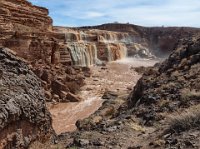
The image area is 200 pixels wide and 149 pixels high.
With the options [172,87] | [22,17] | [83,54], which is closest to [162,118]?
[172,87]

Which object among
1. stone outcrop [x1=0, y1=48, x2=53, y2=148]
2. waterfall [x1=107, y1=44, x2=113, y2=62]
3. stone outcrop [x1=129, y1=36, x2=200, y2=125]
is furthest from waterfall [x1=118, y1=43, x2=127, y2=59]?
stone outcrop [x1=0, y1=48, x2=53, y2=148]

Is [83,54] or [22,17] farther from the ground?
[22,17]

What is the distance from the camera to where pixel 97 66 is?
40688 millimetres

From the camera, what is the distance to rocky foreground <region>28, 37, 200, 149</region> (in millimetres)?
7078

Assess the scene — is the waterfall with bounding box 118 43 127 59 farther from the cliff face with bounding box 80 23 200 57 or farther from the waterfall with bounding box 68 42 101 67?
the cliff face with bounding box 80 23 200 57

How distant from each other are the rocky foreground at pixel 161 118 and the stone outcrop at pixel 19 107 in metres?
1.10

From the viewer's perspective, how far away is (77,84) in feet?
89.4

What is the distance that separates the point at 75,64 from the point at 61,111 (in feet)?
52.3

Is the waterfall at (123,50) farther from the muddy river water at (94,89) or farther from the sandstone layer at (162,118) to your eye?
the sandstone layer at (162,118)

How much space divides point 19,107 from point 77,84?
2076cm

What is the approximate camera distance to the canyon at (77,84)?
6.95 meters

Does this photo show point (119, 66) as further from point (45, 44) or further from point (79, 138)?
point (79, 138)

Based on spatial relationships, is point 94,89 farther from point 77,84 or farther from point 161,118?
point 161,118

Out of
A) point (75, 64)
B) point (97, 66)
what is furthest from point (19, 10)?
point (97, 66)
